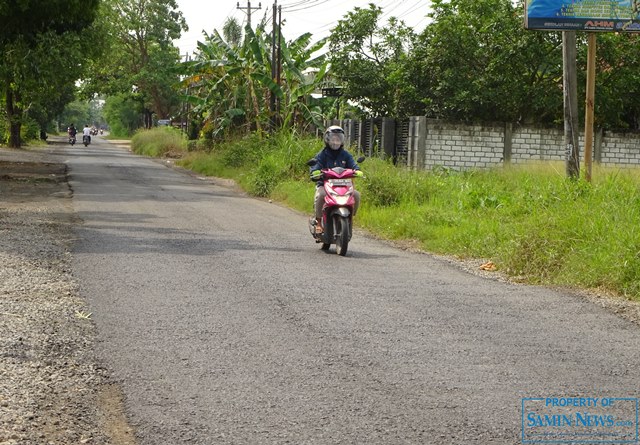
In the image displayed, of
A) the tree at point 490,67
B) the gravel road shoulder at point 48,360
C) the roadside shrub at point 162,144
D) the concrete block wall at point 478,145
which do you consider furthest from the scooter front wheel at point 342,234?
the roadside shrub at point 162,144

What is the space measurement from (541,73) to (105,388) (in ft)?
81.0

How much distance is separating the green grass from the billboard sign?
2.43 metres

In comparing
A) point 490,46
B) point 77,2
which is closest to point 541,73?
point 490,46

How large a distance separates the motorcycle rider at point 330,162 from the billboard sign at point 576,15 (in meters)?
4.39

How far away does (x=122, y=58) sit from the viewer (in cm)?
8619

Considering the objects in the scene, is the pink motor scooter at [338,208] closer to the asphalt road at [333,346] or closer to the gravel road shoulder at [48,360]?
the asphalt road at [333,346]

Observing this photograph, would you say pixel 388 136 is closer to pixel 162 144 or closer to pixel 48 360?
pixel 48 360

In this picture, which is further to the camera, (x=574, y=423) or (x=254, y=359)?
(x=254, y=359)

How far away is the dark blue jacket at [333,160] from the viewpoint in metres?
13.6

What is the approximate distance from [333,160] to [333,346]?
22.1 feet

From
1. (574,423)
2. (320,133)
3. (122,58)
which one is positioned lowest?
(574,423)

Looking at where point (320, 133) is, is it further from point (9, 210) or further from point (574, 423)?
point (574, 423)

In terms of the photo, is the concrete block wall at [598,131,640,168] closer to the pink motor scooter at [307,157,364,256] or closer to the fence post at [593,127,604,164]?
the fence post at [593,127,604,164]

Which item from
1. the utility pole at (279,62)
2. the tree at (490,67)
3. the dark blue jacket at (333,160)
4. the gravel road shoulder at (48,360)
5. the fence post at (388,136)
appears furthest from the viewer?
the utility pole at (279,62)
